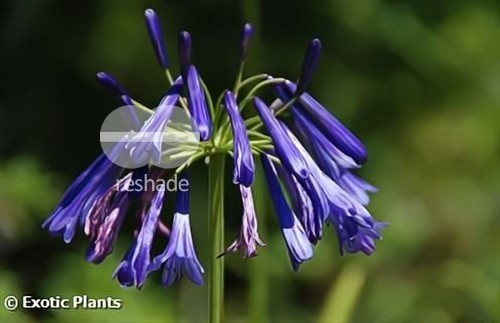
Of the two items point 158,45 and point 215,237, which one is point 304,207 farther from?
point 158,45

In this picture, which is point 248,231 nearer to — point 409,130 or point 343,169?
point 343,169

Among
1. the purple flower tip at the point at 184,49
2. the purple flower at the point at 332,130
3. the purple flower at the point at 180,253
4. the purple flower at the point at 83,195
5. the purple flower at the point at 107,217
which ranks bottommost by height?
the purple flower at the point at 180,253

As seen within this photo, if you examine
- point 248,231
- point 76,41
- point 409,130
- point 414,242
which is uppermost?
point 76,41

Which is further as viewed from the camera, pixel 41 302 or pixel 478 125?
pixel 478 125

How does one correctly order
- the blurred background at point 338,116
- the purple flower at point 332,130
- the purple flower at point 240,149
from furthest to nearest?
the blurred background at point 338,116 → the purple flower at point 332,130 → the purple flower at point 240,149

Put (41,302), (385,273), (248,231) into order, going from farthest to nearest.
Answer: (385,273), (41,302), (248,231)

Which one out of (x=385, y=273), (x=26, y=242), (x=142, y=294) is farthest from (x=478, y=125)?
(x=26, y=242)

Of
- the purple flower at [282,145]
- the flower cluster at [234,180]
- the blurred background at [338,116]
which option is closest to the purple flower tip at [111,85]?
the flower cluster at [234,180]

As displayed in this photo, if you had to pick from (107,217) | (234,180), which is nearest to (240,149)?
(234,180)

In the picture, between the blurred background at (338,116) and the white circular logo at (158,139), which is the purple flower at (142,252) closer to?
the white circular logo at (158,139)
